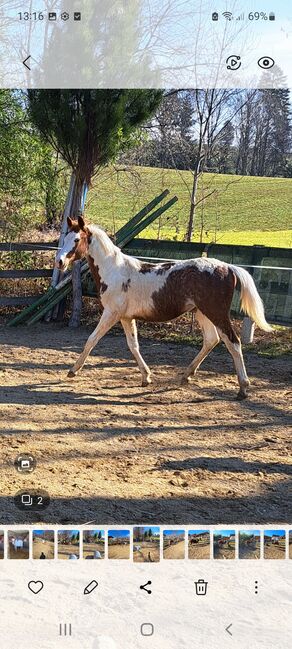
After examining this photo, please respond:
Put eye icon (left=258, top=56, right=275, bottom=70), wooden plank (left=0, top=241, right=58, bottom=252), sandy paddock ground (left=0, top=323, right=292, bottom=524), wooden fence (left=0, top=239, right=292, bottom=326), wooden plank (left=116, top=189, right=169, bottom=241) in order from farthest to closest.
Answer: wooden plank (left=0, top=241, right=58, bottom=252)
wooden plank (left=116, top=189, right=169, bottom=241)
wooden fence (left=0, top=239, right=292, bottom=326)
sandy paddock ground (left=0, top=323, right=292, bottom=524)
eye icon (left=258, top=56, right=275, bottom=70)

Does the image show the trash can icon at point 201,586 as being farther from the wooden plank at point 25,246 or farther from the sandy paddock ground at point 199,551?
the wooden plank at point 25,246

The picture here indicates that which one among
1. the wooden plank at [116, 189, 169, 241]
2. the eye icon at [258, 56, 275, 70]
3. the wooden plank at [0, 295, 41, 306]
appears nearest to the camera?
the eye icon at [258, 56, 275, 70]

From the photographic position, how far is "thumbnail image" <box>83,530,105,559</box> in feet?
4.93

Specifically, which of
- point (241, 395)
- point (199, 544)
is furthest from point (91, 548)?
point (241, 395)

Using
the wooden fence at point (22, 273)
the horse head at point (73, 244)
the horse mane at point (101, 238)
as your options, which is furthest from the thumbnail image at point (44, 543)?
the wooden fence at point (22, 273)

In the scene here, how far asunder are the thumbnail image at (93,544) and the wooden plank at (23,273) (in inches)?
347

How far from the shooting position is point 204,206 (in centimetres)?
1241

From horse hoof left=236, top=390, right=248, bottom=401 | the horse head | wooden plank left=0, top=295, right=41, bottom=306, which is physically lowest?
wooden plank left=0, top=295, right=41, bottom=306

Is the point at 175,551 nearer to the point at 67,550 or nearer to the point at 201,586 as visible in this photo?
the point at 201,586

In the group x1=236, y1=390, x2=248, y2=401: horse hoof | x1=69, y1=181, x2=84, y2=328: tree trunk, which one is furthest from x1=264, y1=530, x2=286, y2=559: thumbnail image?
x1=69, y1=181, x2=84, y2=328: tree trunk

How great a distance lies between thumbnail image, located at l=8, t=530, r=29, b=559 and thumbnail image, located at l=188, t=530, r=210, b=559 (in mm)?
393

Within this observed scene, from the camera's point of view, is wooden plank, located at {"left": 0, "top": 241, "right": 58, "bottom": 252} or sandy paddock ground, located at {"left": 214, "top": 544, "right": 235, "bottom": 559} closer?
sandy paddock ground, located at {"left": 214, "top": 544, "right": 235, "bottom": 559}

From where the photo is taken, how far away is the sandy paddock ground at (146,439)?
302 cm

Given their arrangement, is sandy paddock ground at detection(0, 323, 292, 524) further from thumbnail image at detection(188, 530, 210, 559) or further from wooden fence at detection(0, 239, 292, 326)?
thumbnail image at detection(188, 530, 210, 559)
